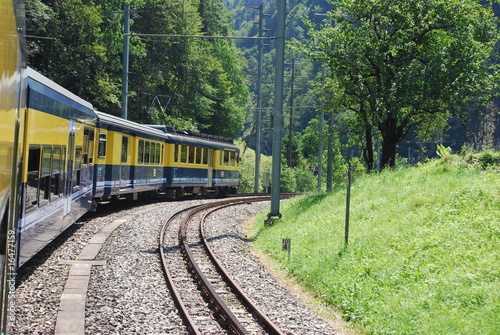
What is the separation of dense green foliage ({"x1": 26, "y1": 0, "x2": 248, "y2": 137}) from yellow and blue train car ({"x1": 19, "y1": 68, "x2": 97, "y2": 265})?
10.2 metres

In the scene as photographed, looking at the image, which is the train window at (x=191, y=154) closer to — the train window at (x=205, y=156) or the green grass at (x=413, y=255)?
the train window at (x=205, y=156)

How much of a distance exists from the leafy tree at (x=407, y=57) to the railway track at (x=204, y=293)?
922cm

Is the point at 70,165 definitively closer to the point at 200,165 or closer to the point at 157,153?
the point at 157,153

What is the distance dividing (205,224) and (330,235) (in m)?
6.28

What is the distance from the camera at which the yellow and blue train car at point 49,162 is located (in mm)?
8141

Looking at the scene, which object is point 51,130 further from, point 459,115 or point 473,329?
point 459,115

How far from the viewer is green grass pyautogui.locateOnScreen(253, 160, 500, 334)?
791 cm

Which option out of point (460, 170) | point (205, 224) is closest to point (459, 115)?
point (460, 170)

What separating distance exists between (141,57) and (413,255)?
3729cm

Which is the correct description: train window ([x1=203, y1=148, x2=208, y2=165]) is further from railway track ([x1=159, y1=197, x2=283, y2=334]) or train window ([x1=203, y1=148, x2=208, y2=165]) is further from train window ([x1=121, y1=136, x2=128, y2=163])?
railway track ([x1=159, y1=197, x2=283, y2=334])

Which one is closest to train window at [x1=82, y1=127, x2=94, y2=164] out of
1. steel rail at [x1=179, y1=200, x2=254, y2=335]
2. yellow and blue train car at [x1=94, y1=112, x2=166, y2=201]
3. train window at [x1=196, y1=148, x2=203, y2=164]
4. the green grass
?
yellow and blue train car at [x1=94, y1=112, x2=166, y2=201]

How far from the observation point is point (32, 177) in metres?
8.38

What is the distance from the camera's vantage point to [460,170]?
16.2 meters

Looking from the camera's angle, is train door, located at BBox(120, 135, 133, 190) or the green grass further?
train door, located at BBox(120, 135, 133, 190)
